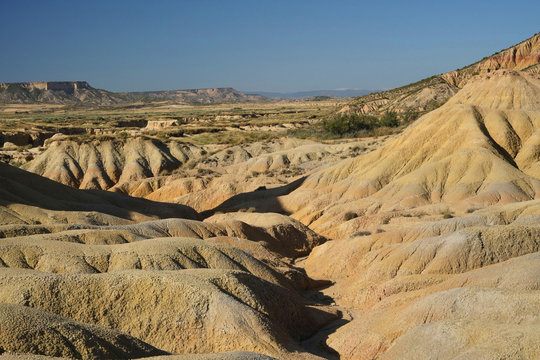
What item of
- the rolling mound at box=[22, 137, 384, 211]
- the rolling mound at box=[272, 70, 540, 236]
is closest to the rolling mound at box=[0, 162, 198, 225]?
the rolling mound at box=[22, 137, 384, 211]

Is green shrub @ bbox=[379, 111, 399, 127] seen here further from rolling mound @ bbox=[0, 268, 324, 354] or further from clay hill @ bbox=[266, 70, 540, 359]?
rolling mound @ bbox=[0, 268, 324, 354]

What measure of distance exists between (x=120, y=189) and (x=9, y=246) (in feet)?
146

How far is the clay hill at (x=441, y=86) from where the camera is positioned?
8969cm

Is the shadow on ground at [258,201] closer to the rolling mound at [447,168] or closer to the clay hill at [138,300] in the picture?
the rolling mound at [447,168]

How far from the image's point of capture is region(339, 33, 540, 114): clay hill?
294 ft

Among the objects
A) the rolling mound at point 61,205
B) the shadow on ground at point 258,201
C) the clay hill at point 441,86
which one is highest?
the clay hill at point 441,86

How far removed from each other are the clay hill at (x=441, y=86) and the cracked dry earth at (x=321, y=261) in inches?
1634

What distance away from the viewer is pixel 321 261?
102ft

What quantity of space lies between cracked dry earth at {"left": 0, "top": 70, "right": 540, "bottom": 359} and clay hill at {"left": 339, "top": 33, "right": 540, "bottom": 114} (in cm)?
4150

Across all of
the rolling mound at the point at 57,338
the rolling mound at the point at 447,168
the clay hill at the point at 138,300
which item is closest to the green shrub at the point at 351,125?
the rolling mound at the point at 447,168

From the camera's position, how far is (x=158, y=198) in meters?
60.2

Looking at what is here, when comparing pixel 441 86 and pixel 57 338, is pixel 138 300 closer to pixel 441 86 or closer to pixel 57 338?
pixel 57 338

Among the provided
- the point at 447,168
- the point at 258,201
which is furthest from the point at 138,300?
the point at 258,201

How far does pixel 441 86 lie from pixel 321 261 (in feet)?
270
